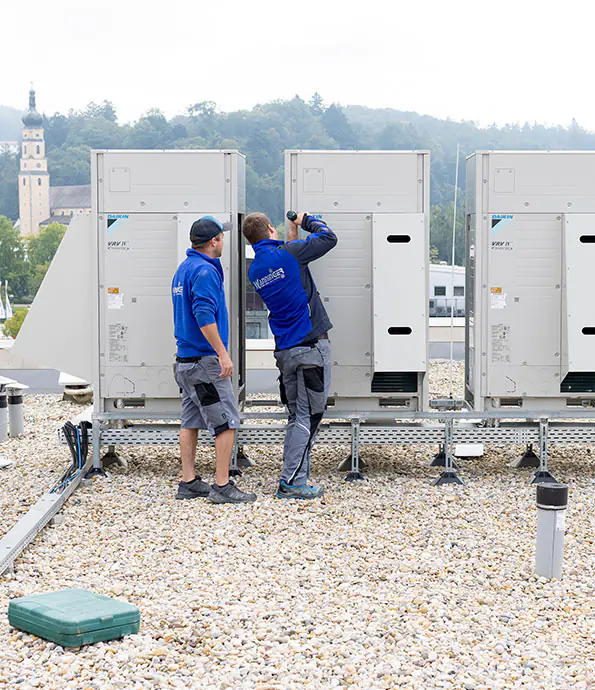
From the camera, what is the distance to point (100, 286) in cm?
734

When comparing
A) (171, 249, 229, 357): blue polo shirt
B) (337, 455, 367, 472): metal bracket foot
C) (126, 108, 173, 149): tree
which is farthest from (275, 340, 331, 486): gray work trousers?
(126, 108, 173, 149): tree

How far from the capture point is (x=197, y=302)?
639 cm

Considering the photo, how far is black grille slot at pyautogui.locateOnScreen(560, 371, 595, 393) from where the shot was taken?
743 centimetres

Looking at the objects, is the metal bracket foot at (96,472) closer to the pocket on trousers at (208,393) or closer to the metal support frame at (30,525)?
the metal support frame at (30,525)

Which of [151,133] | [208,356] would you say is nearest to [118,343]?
[208,356]

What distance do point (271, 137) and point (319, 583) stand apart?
11987cm

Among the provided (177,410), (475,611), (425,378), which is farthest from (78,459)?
(475,611)

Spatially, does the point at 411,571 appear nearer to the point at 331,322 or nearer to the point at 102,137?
the point at 331,322

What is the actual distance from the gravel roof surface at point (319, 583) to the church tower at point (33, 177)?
146449 millimetres

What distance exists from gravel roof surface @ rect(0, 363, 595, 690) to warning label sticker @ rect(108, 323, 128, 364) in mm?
902

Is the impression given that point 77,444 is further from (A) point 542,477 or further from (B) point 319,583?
(A) point 542,477

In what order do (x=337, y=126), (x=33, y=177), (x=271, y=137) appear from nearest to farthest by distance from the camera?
(x=271, y=137) < (x=337, y=126) < (x=33, y=177)

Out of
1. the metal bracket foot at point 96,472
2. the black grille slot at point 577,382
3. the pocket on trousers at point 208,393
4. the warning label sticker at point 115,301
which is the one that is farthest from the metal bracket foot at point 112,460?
the black grille slot at point 577,382

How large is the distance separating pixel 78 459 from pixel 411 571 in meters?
3.10
